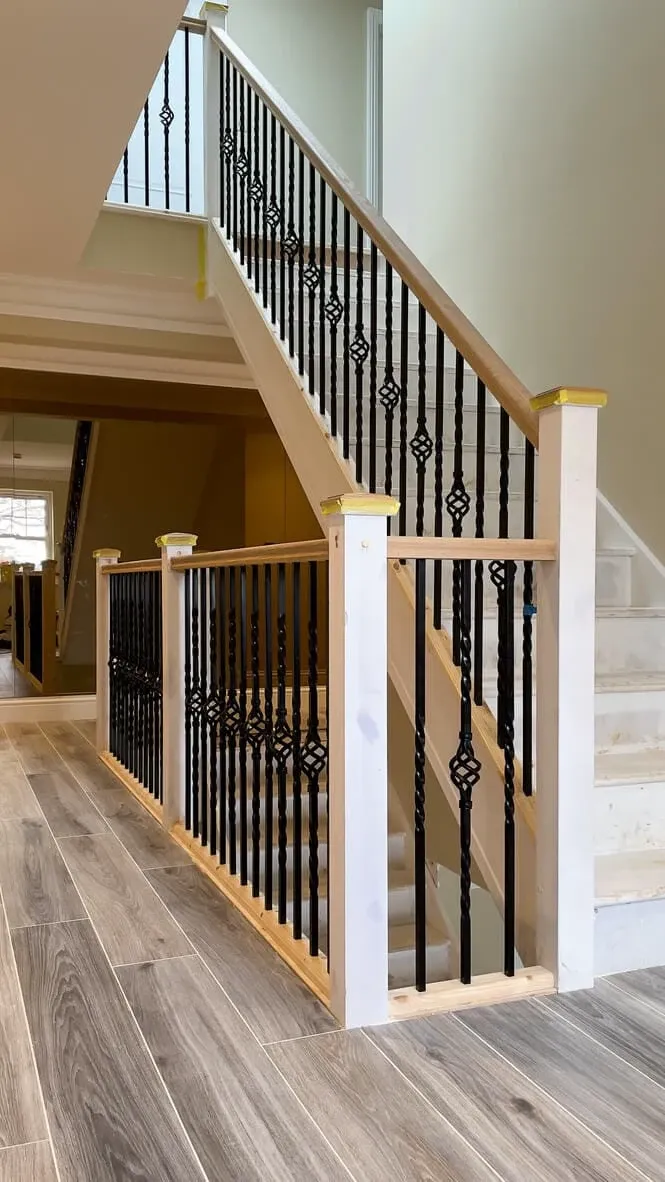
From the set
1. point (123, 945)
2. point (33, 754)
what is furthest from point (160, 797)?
point (33, 754)

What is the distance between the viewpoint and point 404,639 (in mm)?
2732

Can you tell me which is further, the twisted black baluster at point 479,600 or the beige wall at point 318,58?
the beige wall at point 318,58

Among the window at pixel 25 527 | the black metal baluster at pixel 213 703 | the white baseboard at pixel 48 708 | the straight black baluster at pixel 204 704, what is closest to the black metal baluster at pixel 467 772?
the black metal baluster at pixel 213 703

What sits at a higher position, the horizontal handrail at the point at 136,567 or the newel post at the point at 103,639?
the horizontal handrail at the point at 136,567

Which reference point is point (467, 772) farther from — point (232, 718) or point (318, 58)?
point (318, 58)

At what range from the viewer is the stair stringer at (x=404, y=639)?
2.21 metres

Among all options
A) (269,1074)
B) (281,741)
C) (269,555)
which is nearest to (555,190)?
(269,555)

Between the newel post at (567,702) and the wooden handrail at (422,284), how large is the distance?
13 centimetres

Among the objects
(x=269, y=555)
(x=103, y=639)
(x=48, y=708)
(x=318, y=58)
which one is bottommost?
(x=48, y=708)

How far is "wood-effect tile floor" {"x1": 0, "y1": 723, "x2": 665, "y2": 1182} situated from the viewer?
1425 millimetres

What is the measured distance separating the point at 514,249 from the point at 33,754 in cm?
340

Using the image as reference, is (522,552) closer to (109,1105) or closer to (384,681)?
(384,681)

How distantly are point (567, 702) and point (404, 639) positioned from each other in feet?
2.53

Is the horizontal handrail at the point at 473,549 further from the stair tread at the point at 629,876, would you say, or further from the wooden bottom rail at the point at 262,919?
the wooden bottom rail at the point at 262,919
